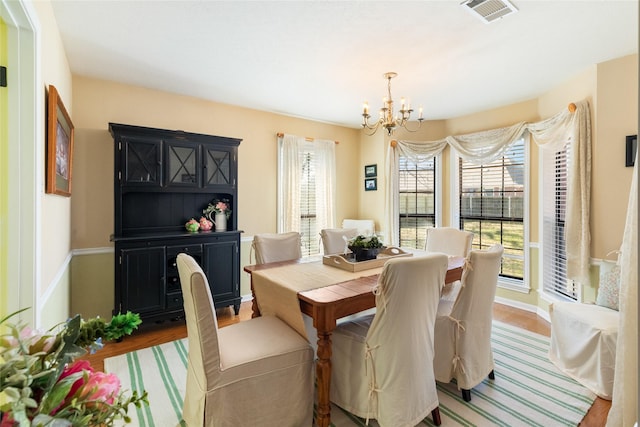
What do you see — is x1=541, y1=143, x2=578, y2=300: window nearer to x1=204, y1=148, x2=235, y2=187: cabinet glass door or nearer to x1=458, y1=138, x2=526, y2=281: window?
x1=458, y1=138, x2=526, y2=281: window

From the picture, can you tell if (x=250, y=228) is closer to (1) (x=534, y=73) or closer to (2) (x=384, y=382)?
(2) (x=384, y=382)

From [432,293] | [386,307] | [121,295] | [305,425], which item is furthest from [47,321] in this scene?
[432,293]

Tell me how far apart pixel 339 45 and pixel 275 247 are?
1.86 meters

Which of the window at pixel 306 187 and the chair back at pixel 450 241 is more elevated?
the window at pixel 306 187

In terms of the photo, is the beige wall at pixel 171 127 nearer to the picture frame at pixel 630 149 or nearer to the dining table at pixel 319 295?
the dining table at pixel 319 295

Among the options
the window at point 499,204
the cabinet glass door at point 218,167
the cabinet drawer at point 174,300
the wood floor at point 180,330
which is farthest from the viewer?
the window at point 499,204

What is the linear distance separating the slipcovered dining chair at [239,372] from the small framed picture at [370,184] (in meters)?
3.55

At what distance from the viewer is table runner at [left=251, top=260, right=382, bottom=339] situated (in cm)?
206

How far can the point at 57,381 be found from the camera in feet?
2.16

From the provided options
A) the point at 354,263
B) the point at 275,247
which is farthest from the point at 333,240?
the point at 354,263

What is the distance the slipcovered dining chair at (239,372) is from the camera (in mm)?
1633

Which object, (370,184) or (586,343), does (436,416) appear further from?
(370,184)

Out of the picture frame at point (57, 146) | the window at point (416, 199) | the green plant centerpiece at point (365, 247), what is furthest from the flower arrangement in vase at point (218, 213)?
the window at point (416, 199)

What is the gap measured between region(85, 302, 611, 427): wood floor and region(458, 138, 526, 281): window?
1.92ft
